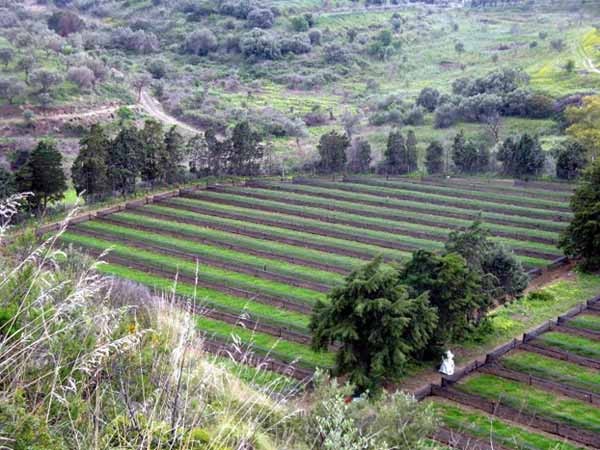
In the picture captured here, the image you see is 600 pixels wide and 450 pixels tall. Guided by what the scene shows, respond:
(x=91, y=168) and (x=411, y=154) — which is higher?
(x=411, y=154)

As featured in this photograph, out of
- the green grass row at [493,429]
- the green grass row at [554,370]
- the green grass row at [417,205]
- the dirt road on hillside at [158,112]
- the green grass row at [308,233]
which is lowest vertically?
the green grass row at [493,429]

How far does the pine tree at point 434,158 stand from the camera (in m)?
54.7

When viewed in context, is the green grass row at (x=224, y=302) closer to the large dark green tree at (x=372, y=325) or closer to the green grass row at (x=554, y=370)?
the large dark green tree at (x=372, y=325)

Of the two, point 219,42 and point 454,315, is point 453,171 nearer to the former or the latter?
point 454,315

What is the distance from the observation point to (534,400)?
22.9 meters

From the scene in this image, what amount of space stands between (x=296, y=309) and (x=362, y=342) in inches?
327

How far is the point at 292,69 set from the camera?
9625cm

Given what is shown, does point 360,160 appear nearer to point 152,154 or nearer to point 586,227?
point 152,154

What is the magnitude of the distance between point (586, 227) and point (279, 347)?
17187 millimetres

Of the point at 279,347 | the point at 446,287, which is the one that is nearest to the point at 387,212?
the point at 279,347

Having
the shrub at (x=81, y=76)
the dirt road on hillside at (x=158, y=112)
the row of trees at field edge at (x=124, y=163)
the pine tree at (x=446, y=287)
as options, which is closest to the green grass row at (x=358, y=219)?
the row of trees at field edge at (x=124, y=163)

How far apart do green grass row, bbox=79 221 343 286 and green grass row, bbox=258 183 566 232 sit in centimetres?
1188

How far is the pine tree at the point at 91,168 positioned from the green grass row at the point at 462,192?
730 inches

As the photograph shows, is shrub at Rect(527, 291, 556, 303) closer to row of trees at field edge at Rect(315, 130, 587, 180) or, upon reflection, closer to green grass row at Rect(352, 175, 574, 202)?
green grass row at Rect(352, 175, 574, 202)
